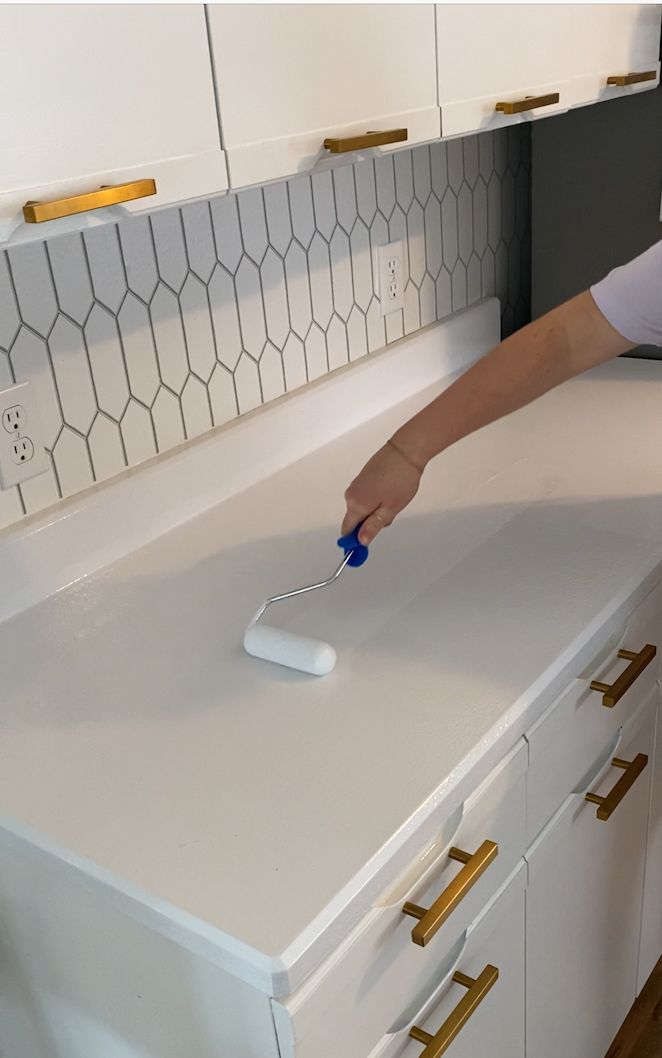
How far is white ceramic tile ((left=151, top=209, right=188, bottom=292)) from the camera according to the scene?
1.21 meters

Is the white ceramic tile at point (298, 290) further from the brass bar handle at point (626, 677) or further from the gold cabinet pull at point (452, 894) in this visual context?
the gold cabinet pull at point (452, 894)

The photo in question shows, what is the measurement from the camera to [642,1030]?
1517 millimetres

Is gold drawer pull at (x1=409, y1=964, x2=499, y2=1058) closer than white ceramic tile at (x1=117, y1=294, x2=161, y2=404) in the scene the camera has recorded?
Yes

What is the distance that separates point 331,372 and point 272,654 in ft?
2.26

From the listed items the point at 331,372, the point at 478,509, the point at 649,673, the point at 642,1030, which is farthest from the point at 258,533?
the point at 642,1030

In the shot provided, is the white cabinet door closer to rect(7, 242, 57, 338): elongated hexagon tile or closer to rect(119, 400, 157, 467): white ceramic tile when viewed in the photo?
rect(119, 400, 157, 467): white ceramic tile

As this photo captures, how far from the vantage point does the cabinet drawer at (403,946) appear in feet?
2.38

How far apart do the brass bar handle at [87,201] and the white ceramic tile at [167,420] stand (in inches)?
20.2

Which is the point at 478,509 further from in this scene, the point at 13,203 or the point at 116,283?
the point at 13,203

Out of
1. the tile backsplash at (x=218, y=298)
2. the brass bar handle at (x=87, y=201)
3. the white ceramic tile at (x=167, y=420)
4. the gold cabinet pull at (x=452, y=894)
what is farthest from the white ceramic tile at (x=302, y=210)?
the gold cabinet pull at (x=452, y=894)

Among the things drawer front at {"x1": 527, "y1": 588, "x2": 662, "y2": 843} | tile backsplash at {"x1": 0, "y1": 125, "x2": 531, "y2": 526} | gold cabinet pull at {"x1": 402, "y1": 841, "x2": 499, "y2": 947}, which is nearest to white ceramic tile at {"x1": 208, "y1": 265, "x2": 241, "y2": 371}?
tile backsplash at {"x1": 0, "y1": 125, "x2": 531, "y2": 526}

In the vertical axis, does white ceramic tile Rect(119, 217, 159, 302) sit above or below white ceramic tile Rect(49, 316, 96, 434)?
above

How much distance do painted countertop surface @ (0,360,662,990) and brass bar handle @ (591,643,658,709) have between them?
3.6 inches

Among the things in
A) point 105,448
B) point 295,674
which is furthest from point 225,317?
point 295,674
